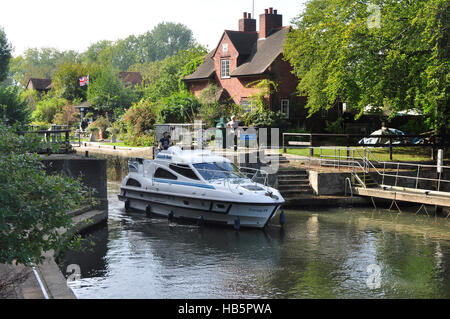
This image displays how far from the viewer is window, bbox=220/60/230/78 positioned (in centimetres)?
4926

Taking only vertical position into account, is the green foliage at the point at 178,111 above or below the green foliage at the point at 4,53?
below

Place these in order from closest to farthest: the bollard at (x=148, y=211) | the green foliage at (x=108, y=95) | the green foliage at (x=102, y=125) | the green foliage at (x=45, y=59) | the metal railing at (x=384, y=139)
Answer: the bollard at (x=148, y=211)
the metal railing at (x=384, y=139)
the green foliage at (x=102, y=125)
the green foliage at (x=108, y=95)
the green foliage at (x=45, y=59)

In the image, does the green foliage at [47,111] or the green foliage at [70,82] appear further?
the green foliage at [70,82]

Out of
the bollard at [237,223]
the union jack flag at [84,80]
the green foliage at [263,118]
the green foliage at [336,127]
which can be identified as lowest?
the bollard at [237,223]

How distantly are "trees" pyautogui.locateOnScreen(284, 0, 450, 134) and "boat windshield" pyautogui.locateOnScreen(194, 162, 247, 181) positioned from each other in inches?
359

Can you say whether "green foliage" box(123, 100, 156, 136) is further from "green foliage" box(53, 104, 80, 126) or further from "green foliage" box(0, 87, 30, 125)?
"green foliage" box(53, 104, 80, 126)

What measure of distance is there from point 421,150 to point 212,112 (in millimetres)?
17384

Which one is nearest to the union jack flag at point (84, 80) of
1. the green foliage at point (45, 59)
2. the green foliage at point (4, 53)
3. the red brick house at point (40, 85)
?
the green foliage at point (4, 53)

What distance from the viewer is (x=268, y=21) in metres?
48.8

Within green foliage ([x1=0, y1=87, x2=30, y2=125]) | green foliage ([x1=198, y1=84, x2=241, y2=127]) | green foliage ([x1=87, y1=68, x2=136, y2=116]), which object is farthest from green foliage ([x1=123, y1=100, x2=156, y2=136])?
green foliage ([x1=87, y1=68, x2=136, y2=116])

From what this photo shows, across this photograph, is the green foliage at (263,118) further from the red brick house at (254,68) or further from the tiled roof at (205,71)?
the tiled roof at (205,71)

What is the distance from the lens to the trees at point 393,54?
24.3 meters

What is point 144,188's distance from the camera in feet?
74.3
